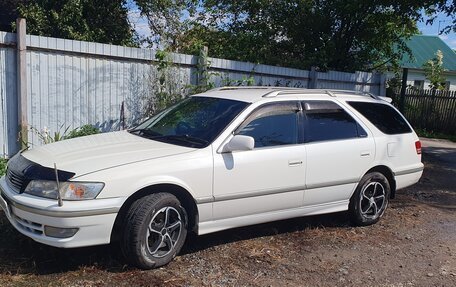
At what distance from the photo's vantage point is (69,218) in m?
3.98

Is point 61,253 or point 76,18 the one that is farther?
point 76,18

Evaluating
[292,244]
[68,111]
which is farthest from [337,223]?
[68,111]

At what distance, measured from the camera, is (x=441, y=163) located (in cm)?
1133

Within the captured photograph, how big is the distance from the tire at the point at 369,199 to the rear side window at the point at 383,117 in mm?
656

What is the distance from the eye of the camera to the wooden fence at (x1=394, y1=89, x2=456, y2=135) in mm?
17875

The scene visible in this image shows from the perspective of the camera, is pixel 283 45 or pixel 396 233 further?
pixel 283 45

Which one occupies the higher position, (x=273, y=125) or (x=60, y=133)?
(x=273, y=125)

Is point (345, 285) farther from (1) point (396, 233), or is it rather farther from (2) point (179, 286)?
(1) point (396, 233)

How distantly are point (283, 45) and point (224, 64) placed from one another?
5.33 m

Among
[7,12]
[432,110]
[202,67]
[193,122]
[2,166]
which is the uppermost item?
[7,12]

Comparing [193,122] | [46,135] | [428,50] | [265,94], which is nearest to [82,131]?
[46,135]

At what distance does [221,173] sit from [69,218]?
57.5 inches

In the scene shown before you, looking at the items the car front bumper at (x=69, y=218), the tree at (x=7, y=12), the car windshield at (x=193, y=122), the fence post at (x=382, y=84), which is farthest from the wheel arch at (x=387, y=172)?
the tree at (x=7, y=12)

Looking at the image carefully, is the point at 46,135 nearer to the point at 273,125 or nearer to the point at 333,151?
the point at 273,125
